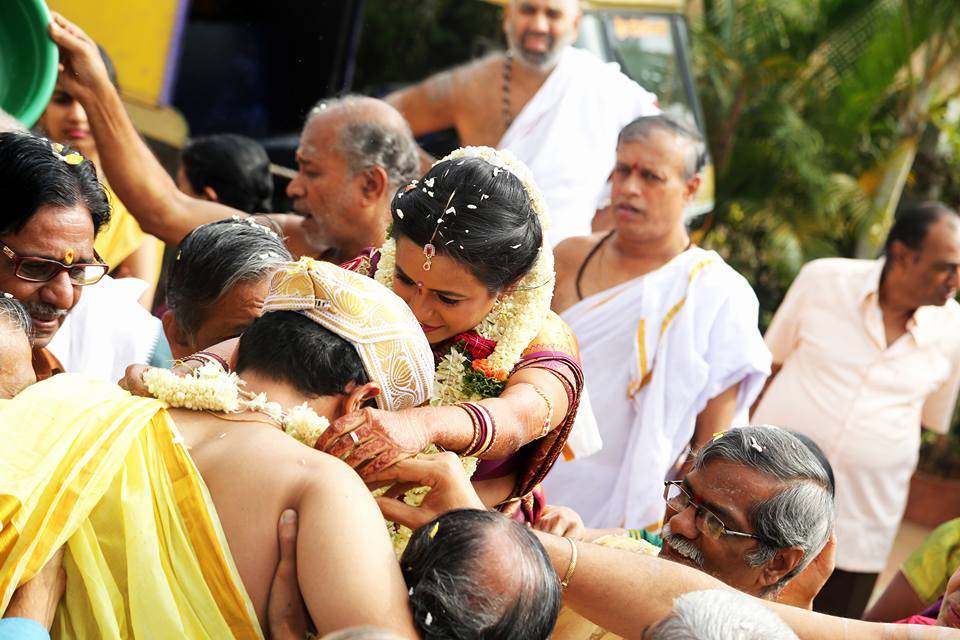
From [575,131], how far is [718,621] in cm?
424

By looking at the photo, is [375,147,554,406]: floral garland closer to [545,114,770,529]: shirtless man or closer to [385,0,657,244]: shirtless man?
[545,114,770,529]: shirtless man

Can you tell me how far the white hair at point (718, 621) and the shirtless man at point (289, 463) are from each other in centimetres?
47

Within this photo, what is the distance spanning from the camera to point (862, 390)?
19.4 feet

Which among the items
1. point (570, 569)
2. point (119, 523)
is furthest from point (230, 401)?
point (570, 569)

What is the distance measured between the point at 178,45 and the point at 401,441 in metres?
5.13

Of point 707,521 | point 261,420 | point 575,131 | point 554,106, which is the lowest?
point 707,521

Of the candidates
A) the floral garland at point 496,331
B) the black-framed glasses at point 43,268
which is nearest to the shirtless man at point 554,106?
the floral garland at point 496,331

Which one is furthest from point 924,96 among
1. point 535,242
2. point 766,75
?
point 535,242

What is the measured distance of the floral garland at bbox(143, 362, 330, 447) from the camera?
233 centimetres

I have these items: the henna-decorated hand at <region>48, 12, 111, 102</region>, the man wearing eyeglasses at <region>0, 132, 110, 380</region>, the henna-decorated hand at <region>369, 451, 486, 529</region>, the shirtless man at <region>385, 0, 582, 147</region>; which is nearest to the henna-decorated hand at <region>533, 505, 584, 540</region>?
the henna-decorated hand at <region>369, 451, 486, 529</region>

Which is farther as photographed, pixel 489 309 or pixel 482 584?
pixel 489 309

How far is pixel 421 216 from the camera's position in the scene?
9.50 ft

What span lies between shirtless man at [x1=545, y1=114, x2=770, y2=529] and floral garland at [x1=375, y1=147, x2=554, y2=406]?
1729 millimetres

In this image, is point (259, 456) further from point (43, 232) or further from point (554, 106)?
point (554, 106)
